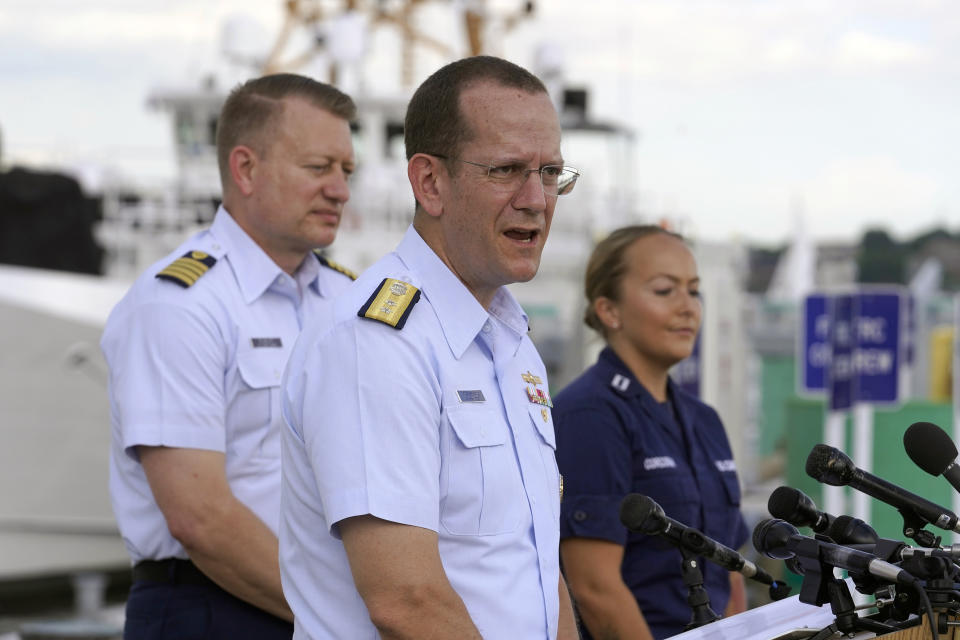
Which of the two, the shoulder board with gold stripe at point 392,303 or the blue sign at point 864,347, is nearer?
the shoulder board with gold stripe at point 392,303

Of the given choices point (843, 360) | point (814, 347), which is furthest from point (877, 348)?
point (814, 347)

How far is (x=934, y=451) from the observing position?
1.92 meters

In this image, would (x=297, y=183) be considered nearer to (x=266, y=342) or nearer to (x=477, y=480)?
(x=266, y=342)

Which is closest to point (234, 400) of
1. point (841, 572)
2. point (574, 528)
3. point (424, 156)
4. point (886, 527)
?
point (574, 528)

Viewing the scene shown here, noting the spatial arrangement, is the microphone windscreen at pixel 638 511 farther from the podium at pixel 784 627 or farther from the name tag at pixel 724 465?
the name tag at pixel 724 465

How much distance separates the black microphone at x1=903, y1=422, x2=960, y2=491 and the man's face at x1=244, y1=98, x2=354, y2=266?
1.50 meters

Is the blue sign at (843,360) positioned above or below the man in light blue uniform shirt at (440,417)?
below

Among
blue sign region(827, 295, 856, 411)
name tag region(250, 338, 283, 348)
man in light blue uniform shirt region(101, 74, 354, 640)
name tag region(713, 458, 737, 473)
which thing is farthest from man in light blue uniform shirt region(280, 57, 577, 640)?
blue sign region(827, 295, 856, 411)

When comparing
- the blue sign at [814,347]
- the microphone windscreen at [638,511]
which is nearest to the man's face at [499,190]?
the microphone windscreen at [638,511]

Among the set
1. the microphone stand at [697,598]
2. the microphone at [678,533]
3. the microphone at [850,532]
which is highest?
the microphone at [850,532]

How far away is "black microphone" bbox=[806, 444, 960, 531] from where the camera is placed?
5.86 ft

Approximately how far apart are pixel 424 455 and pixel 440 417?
8 cm

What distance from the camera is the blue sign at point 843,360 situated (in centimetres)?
748

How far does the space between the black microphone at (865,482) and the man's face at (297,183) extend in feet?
4.90
